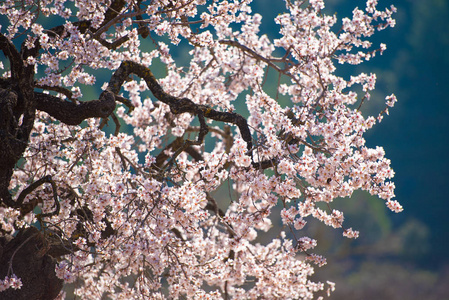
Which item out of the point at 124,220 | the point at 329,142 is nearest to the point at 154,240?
the point at 124,220

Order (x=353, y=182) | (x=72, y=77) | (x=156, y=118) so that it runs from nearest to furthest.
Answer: (x=353, y=182)
(x=72, y=77)
(x=156, y=118)

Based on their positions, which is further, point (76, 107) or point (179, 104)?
point (179, 104)

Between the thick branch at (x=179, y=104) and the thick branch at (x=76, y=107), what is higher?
the thick branch at (x=179, y=104)

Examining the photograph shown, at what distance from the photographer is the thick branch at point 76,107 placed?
4090 mm

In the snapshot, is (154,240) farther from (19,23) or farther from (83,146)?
(19,23)

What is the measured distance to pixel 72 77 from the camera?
15.5 feet

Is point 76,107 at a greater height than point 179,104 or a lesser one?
lesser

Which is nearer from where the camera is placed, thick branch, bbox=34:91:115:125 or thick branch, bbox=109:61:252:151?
thick branch, bbox=34:91:115:125

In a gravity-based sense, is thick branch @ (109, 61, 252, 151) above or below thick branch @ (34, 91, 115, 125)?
above

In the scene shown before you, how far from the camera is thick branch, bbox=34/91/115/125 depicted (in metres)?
4.09

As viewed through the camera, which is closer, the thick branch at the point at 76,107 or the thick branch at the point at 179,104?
the thick branch at the point at 76,107

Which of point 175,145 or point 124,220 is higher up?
point 175,145

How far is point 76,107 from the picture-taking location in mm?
4184

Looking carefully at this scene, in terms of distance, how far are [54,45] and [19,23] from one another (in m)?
0.98
